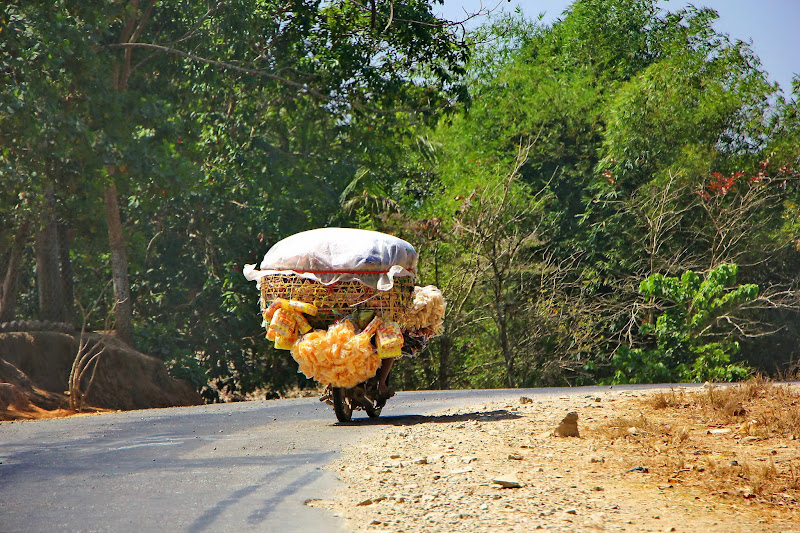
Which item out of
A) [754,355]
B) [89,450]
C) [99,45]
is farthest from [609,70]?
[89,450]

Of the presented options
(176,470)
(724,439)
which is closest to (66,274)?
(176,470)

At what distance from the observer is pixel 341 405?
11.5 m

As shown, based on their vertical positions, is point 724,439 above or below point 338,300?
below

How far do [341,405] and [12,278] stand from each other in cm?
1067

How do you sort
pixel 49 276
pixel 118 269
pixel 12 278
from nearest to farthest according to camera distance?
pixel 12 278
pixel 49 276
pixel 118 269

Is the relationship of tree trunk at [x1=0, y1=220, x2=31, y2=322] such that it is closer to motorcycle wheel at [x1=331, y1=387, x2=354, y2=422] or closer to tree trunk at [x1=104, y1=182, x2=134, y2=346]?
tree trunk at [x1=104, y1=182, x2=134, y2=346]

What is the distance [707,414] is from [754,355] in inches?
638

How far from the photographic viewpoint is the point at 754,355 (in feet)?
87.9

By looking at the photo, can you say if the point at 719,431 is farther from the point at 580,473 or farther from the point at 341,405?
the point at 341,405

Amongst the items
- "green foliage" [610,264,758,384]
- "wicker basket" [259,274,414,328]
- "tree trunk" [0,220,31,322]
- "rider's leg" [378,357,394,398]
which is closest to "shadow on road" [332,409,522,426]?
"rider's leg" [378,357,394,398]

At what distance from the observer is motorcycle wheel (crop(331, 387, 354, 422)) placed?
11344mm

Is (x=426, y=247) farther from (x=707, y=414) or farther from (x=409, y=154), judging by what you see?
(x=707, y=414)

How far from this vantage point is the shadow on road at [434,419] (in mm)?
11422

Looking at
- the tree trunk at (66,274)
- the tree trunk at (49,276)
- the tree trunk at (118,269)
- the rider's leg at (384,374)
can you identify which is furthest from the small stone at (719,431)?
the tree trunk at (49,276)
